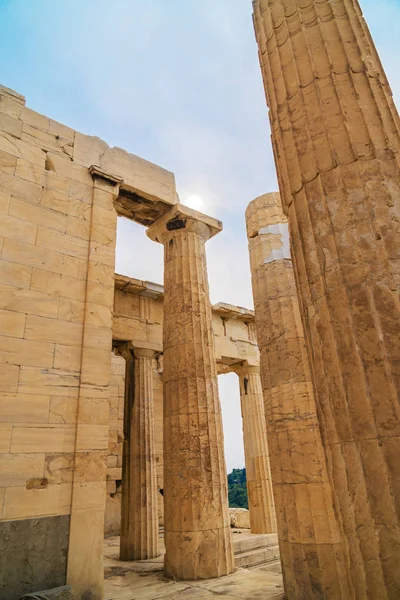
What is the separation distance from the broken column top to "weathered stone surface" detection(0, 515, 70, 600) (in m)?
8.26

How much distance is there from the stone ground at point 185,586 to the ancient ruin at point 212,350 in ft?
0.29

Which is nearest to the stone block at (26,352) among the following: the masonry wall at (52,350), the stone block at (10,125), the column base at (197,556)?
the masonry wall at (52,350)

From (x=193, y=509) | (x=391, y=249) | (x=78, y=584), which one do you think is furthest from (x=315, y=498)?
(x=391, y=249)

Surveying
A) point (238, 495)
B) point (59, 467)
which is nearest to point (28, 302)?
point (59, 467)

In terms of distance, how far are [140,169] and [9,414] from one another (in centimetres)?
746

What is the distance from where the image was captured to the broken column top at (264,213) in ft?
36.0

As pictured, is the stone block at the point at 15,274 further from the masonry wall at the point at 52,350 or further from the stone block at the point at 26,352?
the stone block at the point at 26,352

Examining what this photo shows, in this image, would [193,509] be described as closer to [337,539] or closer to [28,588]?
[337,539]

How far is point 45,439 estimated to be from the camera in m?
6.87

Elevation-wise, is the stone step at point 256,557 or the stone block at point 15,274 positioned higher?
the stone block at point 15,274

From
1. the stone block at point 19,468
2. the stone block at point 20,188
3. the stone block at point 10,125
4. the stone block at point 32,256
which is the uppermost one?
the stone block at point 10,125

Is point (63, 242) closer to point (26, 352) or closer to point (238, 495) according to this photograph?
point (26, 352)

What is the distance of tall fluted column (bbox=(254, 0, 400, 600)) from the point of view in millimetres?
A: 3109

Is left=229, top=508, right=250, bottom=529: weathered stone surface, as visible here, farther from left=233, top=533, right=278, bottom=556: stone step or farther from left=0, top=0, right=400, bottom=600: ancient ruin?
left=0, top=0, right=400, bottom=600: ancient ruin
